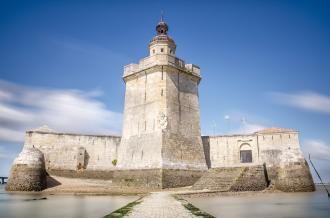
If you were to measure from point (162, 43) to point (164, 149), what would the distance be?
1036 cm

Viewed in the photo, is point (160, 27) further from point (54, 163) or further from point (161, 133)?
point (54, 163)

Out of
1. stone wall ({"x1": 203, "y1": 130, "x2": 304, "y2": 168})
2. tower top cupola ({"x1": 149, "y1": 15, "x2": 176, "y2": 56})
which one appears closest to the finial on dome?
tower top cupola ({"x1": 149, "y1": 15, "x2": 176, "y2": 56})

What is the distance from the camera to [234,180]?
21.0m

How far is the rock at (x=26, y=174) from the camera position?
2259 centimetres

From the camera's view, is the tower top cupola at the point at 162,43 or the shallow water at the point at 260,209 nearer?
the shallow water at the point at 260,209

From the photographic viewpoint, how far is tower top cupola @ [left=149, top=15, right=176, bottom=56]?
2759cm

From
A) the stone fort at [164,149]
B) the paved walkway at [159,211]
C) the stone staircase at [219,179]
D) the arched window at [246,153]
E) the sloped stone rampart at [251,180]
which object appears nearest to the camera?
the paved walkway at [159,211]

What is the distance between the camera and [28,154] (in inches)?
925

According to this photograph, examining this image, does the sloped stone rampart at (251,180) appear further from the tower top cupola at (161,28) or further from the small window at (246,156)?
the tower top cupola at (161,28)

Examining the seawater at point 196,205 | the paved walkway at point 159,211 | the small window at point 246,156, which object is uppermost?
the small window at point 246,156

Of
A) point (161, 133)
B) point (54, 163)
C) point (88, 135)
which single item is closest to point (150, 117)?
point (161, 133)

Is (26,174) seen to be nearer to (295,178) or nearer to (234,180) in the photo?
(234,180)

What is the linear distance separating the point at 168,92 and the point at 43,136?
1308 cm

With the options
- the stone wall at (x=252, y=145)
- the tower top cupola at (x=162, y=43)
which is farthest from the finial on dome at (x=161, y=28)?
the stone wall at (x=252, y=145)
